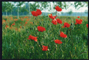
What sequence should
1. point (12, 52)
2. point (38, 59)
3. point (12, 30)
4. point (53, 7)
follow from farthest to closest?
point (12, 30), point (53, 7), point (12, 52), point (38, 59)

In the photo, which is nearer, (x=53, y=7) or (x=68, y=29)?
(x=53, y=7)

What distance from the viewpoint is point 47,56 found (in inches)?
53.7

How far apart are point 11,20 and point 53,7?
32.9 inches

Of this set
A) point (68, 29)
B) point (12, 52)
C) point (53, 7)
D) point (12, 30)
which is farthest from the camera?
point (12, 30)

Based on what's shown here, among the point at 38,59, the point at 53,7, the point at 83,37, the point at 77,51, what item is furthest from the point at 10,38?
the point at 83,37

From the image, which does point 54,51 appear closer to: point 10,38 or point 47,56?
point 47,56

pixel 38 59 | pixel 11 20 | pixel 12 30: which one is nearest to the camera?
pixel 38 59

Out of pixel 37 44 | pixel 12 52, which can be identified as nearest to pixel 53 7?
pixel 37 44

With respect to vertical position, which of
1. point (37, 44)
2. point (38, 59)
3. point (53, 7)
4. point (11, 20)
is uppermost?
point (53, 7)

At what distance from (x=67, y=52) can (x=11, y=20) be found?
1.14m

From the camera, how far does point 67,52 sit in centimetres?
146

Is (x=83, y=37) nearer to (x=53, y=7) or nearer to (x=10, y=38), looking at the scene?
(x=53, y=7)

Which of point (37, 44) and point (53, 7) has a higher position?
point (53, 7)

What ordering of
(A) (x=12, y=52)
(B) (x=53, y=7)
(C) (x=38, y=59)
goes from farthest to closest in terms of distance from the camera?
(B) (x=53, y=7) → (A) (x=12, y=52) → (C) (x=38, y=59)
